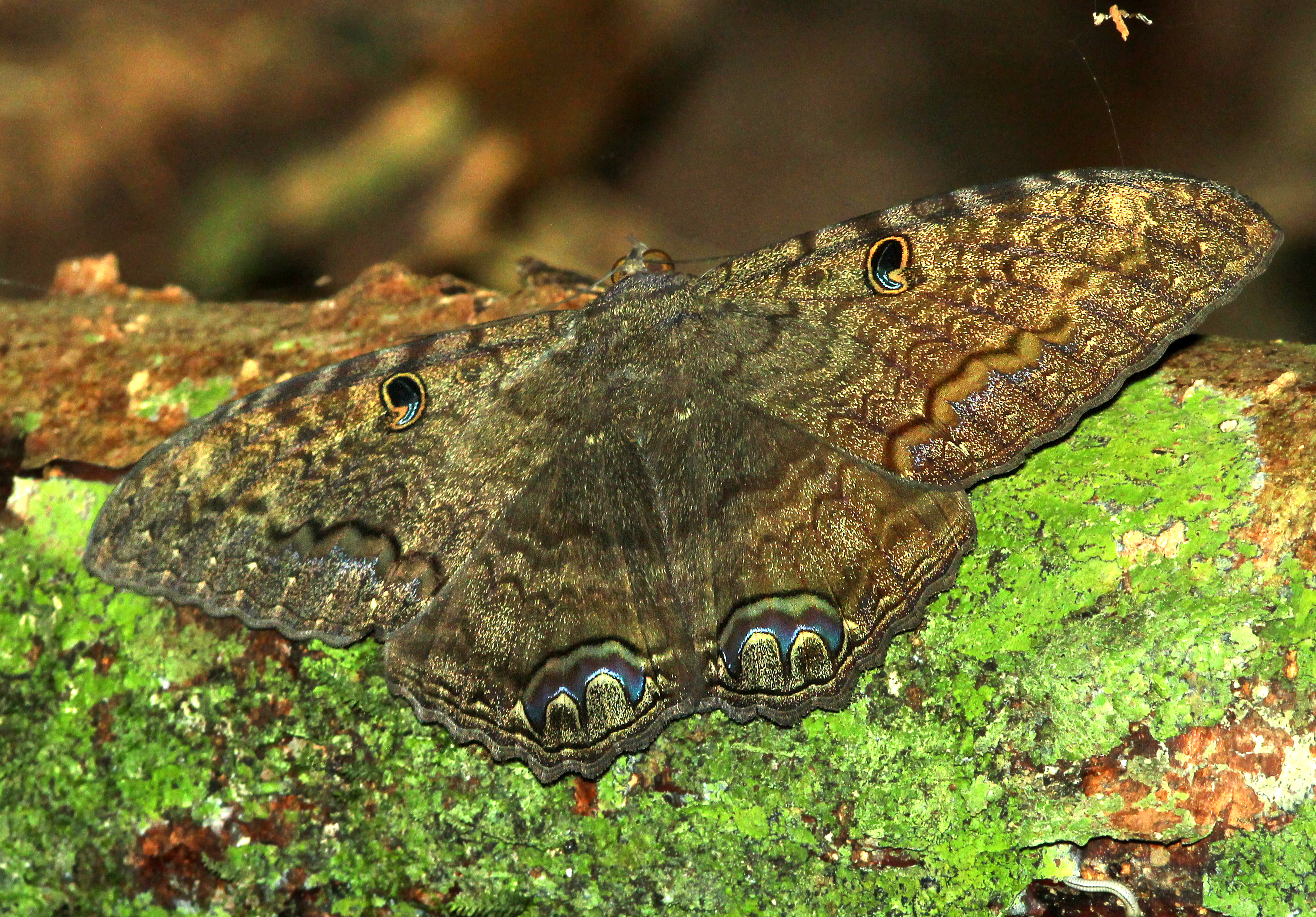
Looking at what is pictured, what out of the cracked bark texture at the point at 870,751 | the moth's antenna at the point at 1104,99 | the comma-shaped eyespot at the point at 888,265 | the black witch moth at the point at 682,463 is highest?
the moth's antenna at the point at 1104,99

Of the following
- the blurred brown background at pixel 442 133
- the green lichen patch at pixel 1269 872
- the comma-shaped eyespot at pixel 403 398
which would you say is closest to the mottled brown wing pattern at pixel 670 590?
the comma-shaped eyespot at pixel 403 398

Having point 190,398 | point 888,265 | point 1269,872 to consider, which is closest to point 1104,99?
point 888,265

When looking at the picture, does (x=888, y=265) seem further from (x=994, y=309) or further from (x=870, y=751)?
(x=870, y=751)

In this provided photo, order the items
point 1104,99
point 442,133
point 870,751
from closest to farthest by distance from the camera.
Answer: point 870,751, point 1104,99, point 442,133

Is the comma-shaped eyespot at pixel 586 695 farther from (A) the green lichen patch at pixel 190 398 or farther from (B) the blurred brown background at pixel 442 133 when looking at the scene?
(B) the blurred brown background at pixel 442 133

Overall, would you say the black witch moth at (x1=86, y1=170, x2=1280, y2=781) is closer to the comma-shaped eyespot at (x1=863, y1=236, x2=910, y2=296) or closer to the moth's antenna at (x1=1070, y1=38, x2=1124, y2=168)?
the comma-shaped eyespot at (x1=863, y1=236, x2=910, y2=296)

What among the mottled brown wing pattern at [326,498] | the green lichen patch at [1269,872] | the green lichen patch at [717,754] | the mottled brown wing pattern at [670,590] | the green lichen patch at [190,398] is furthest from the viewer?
the green lichen patch at [190,398]

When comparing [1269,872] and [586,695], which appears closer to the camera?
[1269,872]
